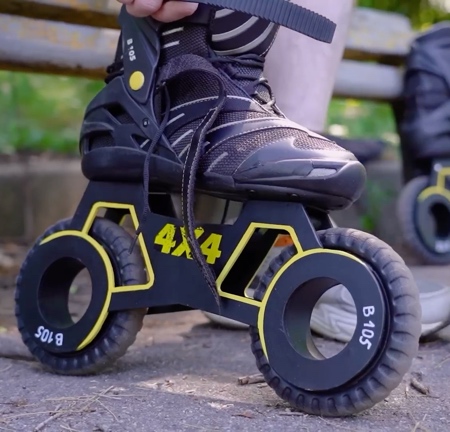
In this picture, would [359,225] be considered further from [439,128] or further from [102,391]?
[102,391]

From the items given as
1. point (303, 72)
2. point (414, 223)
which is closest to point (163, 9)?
point (303, 72)

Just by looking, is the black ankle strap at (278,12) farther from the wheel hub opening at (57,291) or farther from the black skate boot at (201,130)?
the wheel hub opening at (57,291)

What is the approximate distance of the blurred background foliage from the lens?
2.90 meters

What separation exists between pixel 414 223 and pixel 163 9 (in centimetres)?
136

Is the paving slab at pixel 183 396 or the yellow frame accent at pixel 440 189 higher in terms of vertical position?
the yellow frame accent at pixel 440 189

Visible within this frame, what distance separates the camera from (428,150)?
7.29ft

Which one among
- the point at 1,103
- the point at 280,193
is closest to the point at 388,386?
the point at 280,193

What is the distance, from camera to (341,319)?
4.11 feet

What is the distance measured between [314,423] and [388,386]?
9cm

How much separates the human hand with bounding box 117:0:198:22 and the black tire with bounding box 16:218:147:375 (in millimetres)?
307

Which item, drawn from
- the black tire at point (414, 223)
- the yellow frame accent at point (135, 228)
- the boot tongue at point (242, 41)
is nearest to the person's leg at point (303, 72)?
the boot tongue at point (242, 41)

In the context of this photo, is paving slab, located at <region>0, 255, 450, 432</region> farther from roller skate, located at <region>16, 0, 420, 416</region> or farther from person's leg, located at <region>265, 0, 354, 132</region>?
person's leg, located at <region>265, 0, 354, 132</region>

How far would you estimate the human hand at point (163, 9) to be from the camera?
1015 mm

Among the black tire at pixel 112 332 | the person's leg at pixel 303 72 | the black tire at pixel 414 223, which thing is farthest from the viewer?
the black tire at pixel 414 223
